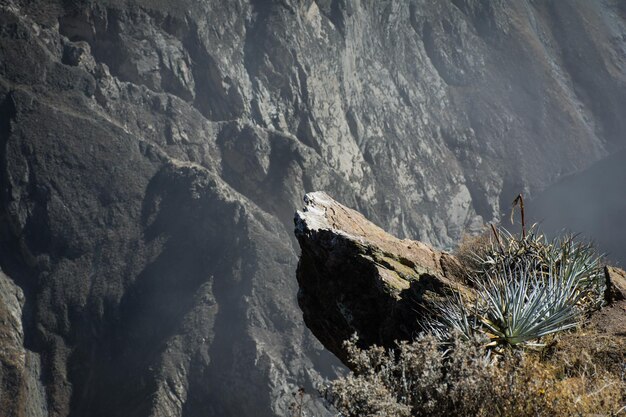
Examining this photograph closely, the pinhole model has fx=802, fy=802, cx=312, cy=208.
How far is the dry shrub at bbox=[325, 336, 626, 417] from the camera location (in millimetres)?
5691

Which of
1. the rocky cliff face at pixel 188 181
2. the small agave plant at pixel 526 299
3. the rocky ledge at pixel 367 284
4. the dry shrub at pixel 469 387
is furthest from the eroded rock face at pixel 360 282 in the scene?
the rocky cliff face at pixel 188 181

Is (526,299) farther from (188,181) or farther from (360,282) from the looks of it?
(188,181)

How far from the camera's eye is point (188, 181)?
53094 millimetres

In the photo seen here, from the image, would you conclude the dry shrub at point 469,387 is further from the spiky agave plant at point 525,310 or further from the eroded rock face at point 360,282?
the eroded rock face at point 360,282

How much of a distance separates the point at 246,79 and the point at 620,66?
4595cm

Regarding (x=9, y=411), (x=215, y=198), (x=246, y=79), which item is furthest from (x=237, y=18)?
(x=9, y=411)

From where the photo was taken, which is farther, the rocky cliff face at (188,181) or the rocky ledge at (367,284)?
the rocky cliff face at (188,181)

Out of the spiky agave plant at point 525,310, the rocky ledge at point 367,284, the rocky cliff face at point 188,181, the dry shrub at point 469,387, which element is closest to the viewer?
the dry shrub at point 469,387

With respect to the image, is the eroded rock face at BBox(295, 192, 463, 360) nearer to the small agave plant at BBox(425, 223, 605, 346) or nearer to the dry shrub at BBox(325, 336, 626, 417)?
the small agave plant at BBox(425, 223, 605, 346)

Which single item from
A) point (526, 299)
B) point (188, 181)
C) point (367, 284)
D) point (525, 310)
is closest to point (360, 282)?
point (367, 284)

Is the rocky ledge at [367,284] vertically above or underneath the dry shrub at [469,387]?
above

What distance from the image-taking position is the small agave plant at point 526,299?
284 inches

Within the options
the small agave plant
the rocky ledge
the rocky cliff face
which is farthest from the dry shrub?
the rocky cliff face

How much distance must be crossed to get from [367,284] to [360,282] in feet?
0.31
